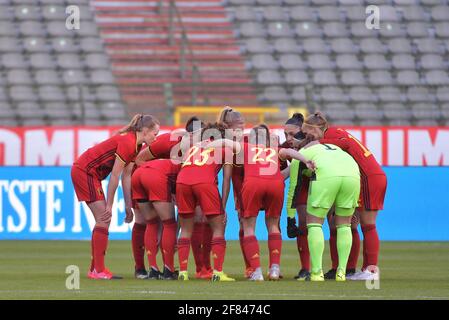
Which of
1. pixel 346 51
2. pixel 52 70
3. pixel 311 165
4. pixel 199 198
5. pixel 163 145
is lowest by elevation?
pixel 199 198

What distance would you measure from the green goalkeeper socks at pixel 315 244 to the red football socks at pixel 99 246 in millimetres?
2260

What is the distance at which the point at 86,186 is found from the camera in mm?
12984

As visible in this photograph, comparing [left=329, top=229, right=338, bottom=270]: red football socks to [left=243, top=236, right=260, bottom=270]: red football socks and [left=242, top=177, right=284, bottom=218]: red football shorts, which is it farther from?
[left=243, top=236, right=260, bottom=270]: red football socks

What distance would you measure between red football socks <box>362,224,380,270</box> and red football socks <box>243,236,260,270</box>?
1.28 meters

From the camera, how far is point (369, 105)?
24.5 metres

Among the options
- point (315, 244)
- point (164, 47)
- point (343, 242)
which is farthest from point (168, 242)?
point (164, 47)

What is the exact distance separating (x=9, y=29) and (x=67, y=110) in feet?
12.1

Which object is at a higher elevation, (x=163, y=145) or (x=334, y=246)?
(x=163, y=145)

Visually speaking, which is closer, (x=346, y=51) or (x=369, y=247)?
(x=369, y=247)

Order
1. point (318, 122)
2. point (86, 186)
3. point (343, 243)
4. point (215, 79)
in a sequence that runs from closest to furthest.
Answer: point (343, 243) → point (318, 122) → point (86, 186) → point (215, 79)

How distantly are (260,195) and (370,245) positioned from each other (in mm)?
1373

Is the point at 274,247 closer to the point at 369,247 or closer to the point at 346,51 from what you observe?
the point at 369,247
